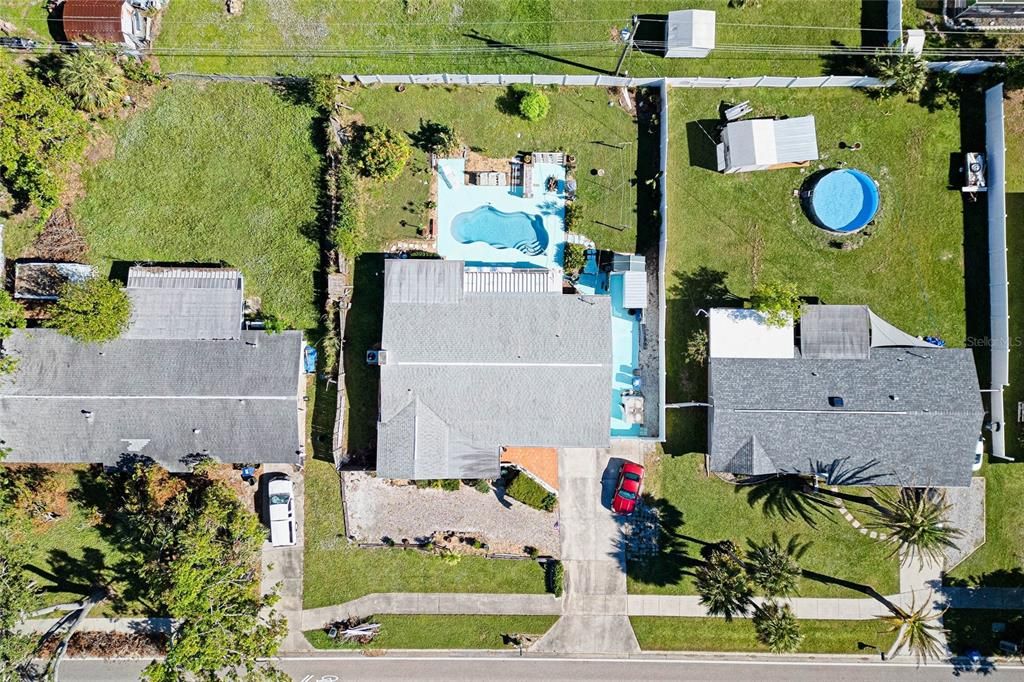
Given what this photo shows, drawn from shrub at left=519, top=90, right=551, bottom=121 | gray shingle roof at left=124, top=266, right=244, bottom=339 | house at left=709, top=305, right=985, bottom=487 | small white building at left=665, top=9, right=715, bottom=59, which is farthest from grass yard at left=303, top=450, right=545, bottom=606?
small white building at left=665, top=9, right=715, bottom=59

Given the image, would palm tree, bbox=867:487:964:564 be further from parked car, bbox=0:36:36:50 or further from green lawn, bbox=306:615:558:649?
parked car, bbox=0:36:36:50

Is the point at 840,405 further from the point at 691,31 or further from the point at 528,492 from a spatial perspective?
the point at 691,31

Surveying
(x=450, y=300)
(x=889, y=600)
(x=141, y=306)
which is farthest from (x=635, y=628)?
(x=141, y=306)

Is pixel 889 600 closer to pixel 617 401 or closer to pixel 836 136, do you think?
pixel 617 401

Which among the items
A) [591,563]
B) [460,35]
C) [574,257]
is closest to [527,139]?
[460,35]

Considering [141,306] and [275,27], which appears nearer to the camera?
[141,306]

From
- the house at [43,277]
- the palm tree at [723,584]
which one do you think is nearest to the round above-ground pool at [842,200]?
the palm tree at [723,584]
